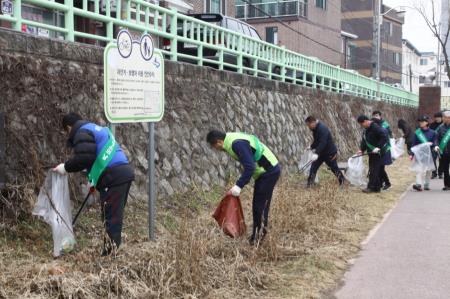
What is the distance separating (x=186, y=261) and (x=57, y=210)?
1.47m

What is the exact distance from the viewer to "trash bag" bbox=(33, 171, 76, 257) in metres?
5.23

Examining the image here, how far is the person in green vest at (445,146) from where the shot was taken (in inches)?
475

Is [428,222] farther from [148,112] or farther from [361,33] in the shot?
[361,33]

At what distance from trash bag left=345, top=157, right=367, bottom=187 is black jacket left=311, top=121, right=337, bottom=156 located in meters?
0.59

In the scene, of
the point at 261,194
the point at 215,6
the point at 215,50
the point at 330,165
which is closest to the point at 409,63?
the point at 215,6

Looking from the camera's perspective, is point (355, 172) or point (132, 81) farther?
point (355, 172)

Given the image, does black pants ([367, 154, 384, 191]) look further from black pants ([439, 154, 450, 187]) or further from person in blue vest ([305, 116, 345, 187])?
black pants ([439, 154, 450, 187])

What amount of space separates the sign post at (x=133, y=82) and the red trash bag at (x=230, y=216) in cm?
75

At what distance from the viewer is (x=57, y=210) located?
5.22m

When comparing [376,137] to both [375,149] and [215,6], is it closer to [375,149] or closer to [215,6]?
[375,149]

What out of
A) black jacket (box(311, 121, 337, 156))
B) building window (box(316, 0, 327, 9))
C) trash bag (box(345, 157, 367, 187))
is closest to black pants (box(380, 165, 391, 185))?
trash bag (box(345, 157, 367, 187))

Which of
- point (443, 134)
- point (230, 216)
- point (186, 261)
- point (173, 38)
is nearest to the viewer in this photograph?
point (186, 261)

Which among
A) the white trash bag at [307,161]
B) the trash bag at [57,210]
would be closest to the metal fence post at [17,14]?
the trash bag at [57,210]

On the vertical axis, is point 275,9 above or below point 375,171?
above
